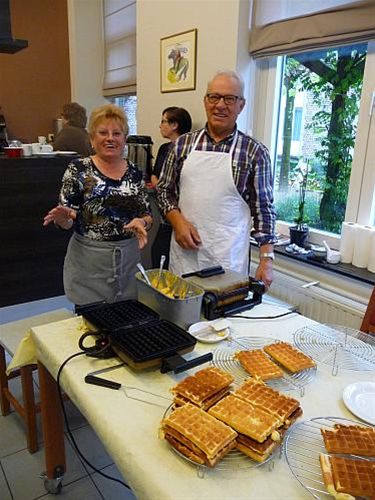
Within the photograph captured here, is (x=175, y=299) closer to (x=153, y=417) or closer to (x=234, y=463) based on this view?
(x=153, y=417)

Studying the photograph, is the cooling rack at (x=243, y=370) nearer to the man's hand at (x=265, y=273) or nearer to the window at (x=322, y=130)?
the man's hand at (x=265, y=273)

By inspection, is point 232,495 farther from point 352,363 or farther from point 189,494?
point 352,363

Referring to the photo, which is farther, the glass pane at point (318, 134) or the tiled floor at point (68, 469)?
the glass pane at point (318, 134)

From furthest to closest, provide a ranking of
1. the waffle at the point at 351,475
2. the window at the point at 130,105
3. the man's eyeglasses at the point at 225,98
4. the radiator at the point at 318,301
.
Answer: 1. the window at the point at 130,105
2. the radiator at the point at 318,301
3. the man's eyeglasses at the point at 225,98
4. the waffle at the point at 351,475

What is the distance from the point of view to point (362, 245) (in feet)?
6.59

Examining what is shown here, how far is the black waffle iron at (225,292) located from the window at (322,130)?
3.32 feet

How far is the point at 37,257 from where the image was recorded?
3010 millimetres

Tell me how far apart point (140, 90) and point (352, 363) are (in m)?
2.86

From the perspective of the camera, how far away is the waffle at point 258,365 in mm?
991

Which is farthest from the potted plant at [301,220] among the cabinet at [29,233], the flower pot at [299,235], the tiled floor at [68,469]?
the cabinet at [29,233]

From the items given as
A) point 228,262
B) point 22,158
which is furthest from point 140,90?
point 228,262

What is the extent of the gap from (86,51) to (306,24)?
3.27 metres

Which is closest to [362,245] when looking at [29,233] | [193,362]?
[193,362]

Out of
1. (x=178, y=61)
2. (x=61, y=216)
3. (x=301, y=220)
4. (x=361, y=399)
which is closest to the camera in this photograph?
(x=361, y=399)
